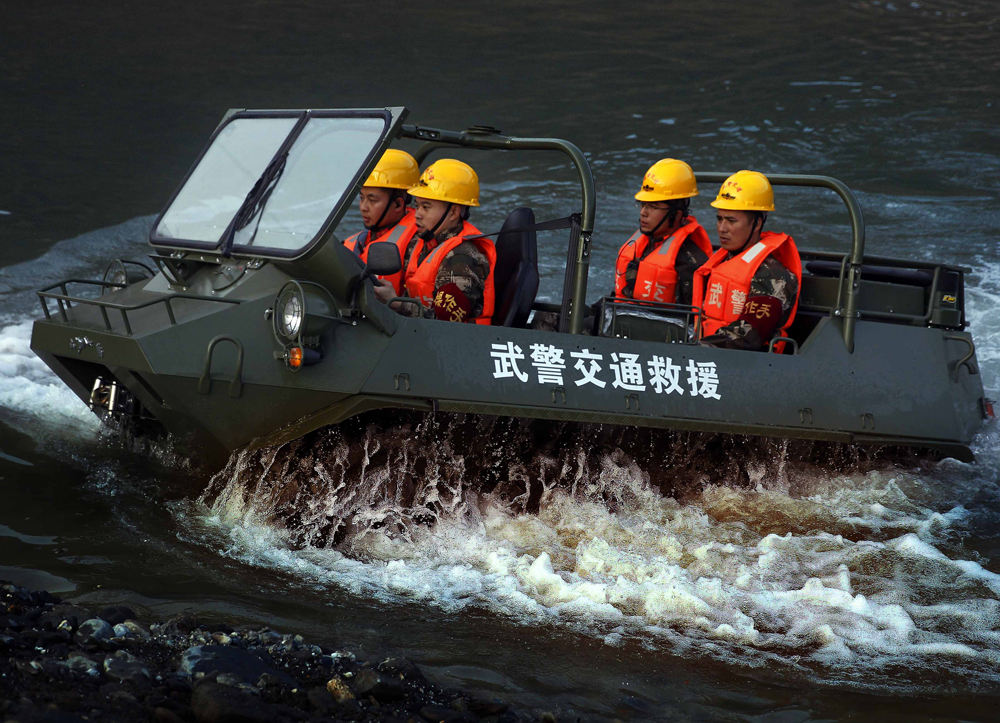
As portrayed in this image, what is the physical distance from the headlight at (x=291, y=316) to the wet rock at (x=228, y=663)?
151 centimetres

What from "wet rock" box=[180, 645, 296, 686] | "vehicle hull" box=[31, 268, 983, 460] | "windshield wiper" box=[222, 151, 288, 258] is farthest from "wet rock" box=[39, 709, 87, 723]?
"windshield wiper" box=[222, 151, 288, 258]

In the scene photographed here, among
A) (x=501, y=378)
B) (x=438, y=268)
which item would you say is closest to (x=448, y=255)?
(x=438, y=268)

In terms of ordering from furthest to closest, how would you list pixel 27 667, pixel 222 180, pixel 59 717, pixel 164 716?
pixel 222 180 < pixel 27 667 < pixel 164 716 < pixel 59 717

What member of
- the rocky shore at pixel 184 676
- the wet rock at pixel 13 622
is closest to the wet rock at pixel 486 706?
the rocky shore at pixel 184 676

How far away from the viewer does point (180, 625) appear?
398 centimetres

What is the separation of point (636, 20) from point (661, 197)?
51.8ft

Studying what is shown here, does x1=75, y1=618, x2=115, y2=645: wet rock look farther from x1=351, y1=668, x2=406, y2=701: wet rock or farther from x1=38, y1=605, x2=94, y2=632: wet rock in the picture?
x1=351, y1=668, x2=406, y2=701: wet rock

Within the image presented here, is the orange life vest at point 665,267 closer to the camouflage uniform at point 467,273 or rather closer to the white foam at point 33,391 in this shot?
the camouflage uniform at point 467,273

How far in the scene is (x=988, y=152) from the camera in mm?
14883

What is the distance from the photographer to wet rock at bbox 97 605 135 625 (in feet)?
12.9

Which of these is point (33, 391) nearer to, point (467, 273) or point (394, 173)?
point (394, 173)

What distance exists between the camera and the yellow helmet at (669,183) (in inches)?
256

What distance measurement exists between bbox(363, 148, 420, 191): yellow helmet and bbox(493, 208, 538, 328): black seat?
0.81 m

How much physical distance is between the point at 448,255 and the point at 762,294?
1645 millimetres
